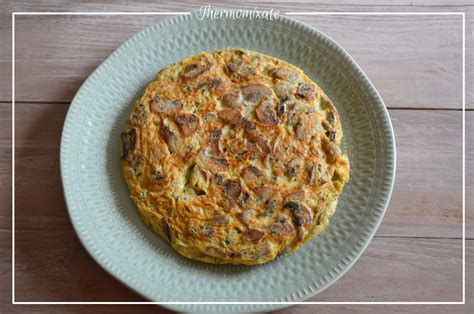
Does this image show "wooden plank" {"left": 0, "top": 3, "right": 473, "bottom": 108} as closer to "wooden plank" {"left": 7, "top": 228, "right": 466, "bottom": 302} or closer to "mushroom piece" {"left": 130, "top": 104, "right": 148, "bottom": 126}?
"mushroom piece" {"left": 130, "top": 104, "right": 148, "bottom": 126}

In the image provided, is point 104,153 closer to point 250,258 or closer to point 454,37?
point 250,258

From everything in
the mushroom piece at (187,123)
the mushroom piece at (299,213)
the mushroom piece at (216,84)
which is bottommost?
the mushroom piece at (299,213)

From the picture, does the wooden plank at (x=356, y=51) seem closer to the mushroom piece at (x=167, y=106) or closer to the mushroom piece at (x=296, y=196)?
the mushroom piece at (x=167, y=106)

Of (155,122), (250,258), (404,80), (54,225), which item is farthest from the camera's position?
(404,80)

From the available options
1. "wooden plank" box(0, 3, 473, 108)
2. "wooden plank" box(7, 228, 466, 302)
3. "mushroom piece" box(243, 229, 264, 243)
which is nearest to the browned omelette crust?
"mushroom piece" box(243, 229, 264, 243)

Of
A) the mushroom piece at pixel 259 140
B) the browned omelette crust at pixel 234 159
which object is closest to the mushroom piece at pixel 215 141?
the browned omelette crust at pixel 234 159

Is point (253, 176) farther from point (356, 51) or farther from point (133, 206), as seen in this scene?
point (356, 51)

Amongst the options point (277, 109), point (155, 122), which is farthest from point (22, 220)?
point (277, 109)
